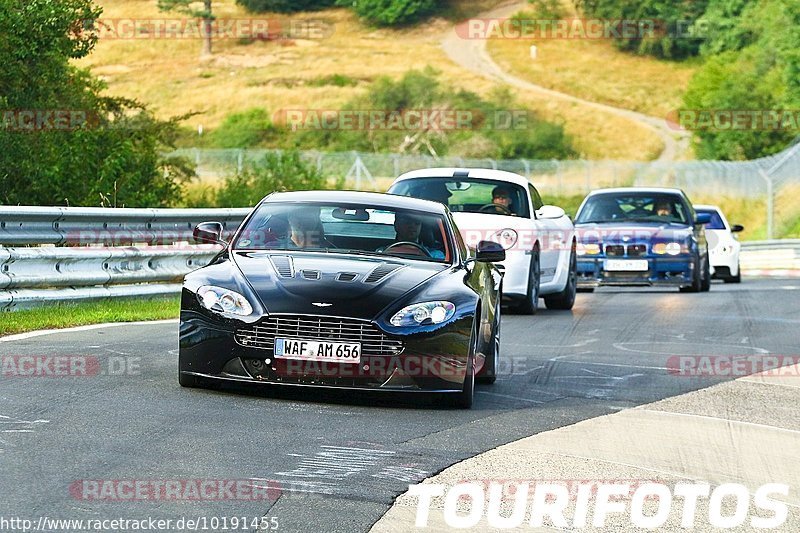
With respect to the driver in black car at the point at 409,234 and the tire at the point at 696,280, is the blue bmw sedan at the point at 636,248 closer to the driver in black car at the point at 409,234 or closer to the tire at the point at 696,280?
the tire at the point at 696,280

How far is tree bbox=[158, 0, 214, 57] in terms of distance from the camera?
352ft

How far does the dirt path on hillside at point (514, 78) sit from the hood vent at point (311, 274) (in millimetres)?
84973

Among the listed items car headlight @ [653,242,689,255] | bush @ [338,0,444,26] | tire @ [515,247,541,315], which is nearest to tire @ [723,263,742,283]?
car headlight @ [653,242,689,255]

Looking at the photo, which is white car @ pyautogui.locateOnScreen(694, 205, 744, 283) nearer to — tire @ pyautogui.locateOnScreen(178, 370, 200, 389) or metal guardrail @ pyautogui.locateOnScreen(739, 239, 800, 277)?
metal guardrail @ pyautogui.locateOnScreen(739, 239, 800, 277)

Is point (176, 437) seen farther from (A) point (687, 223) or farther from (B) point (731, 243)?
(B) point (731, 243)

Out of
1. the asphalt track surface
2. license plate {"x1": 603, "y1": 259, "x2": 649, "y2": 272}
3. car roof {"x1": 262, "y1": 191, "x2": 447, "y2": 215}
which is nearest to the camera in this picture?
the asphalt track surface

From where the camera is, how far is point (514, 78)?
11825cm

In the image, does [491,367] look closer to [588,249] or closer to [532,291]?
[532,291]

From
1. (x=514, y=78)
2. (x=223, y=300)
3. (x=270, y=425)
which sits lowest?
(x=514, y=78)

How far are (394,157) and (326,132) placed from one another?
44800mm

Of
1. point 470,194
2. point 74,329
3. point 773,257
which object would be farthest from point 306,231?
point 773,257

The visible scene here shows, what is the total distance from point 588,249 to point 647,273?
36.7 inches

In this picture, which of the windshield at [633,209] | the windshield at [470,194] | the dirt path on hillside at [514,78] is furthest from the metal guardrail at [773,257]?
the dirt path on hillside at [514,78]

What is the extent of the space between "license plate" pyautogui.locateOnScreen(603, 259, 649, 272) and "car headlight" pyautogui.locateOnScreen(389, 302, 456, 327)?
47.4ft
